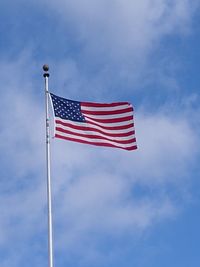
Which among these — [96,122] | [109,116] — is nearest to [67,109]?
[96,122]

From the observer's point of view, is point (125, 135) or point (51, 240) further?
point (125, 135)

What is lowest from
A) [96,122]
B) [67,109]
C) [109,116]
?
[96,122]

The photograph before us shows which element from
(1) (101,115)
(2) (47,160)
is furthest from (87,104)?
(2) (47,160)

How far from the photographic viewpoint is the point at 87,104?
34719 mm

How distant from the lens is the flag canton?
Answer: 112 ft

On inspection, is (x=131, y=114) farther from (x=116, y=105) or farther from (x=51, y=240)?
(x=51, y=240)

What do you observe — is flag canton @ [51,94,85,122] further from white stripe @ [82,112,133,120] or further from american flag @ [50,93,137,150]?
white stripe @ [82,112,133,120]

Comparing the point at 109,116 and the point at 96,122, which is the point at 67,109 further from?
the point at 109,116

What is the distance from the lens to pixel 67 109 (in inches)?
1355

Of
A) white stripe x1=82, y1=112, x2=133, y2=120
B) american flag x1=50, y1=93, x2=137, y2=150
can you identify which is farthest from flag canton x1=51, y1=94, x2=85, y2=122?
white stripe x1=82, y1=112, x2=133, y2=120

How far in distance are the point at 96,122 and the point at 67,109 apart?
4.03ft

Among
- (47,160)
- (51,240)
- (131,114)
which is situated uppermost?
(131,114)

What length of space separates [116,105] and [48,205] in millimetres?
5657

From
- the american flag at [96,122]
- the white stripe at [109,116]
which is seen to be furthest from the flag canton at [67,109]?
the white stripe at [109,116]
